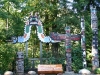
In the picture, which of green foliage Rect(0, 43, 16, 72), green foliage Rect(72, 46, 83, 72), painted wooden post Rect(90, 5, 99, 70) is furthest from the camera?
green foliage Rect(72, 46, 83, 72)

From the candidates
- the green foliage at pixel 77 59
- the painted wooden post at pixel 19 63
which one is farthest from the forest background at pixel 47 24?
the painted wooden post at pixel 19 63

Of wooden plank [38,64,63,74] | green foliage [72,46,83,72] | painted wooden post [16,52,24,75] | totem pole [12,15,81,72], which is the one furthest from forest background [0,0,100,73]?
wooden plank [38,64,63,74]

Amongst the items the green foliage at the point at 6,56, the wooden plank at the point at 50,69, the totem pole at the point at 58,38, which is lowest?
the wooden plank at the point at 50,69

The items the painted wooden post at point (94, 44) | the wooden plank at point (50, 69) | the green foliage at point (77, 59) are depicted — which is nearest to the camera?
the wooden plank at point (50, 69)

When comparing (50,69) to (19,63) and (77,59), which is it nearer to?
(19,63)

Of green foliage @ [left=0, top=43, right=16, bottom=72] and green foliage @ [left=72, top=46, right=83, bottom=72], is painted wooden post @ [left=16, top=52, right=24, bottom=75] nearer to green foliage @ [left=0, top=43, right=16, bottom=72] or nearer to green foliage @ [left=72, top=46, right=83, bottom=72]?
green foliage @ [left=0, top=43, right=16, bottom=72]

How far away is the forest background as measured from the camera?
17672 millimetres

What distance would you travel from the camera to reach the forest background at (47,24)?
1767 centimetres

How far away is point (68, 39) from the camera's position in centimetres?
1691

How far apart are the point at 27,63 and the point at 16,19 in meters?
4.98

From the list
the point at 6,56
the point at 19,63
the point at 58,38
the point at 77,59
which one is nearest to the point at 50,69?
the point at 19,63

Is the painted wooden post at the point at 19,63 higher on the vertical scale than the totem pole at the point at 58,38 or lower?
lower

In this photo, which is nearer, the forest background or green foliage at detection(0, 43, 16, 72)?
green foliage at detection(0, 43, 16, 72)

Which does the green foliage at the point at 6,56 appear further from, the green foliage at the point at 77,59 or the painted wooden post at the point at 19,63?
the green foliage at the point at 77,59
